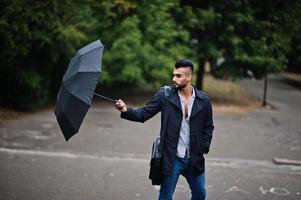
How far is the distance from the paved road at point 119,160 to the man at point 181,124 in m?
2.01

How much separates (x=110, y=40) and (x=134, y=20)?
1.23 metres

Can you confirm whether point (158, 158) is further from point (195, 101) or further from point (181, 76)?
point (181, 76)

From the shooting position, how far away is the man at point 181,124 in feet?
16.3

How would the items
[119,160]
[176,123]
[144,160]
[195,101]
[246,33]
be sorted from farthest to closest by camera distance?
1. [246,33]
2. [144,160]
3. [119,160]
4. [195,101]
5. [176,123]

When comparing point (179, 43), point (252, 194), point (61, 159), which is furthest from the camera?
point (179, 43)

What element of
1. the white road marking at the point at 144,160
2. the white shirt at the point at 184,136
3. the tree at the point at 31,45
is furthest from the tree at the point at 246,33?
the white shirt at the point at 184,136

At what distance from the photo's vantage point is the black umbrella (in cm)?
495

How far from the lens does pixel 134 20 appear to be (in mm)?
15312

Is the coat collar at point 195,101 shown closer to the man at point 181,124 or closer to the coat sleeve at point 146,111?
the man at point 181,124

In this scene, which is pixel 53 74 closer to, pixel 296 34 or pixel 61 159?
pixel 61 159

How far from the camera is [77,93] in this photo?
4.97 m

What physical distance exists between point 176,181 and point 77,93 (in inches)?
59.3

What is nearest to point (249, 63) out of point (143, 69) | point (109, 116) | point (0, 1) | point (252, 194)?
point (143, 69)

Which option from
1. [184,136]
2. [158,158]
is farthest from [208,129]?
[158,158]
